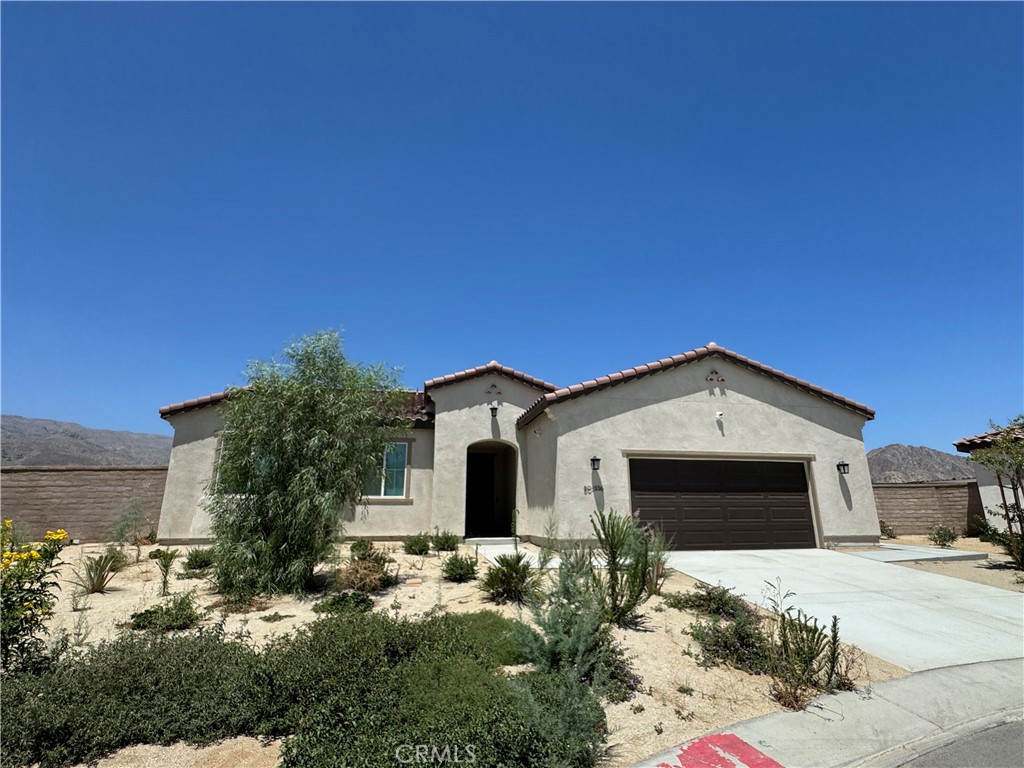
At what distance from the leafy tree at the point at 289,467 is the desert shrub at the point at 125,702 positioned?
3.48 m

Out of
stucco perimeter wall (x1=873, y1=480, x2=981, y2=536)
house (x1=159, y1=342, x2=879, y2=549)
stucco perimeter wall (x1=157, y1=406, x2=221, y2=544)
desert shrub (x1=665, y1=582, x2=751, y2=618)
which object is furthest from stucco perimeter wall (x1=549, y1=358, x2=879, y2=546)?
stucco perimeter wall (x1=157, y1=406, x2=221, y2=544)

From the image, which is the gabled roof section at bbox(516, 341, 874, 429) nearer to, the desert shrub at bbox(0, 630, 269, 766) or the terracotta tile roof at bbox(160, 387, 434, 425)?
the terracotta tile roof at bbox(160, 387, 434, 425)

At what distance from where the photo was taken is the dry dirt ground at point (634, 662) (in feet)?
13.6

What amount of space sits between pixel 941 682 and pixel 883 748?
79.6 inches

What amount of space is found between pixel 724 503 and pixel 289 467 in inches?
443

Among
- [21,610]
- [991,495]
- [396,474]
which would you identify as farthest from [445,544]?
[991,495]

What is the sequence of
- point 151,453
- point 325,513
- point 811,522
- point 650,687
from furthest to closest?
point 151,453 < point 811,522 < point 325,513 < point 650,687

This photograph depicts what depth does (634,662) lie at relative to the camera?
19.3ft

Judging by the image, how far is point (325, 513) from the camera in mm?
9062

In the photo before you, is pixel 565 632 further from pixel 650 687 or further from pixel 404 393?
pixel 404 393

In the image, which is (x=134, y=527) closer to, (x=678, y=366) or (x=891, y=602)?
(x=678, y=366)

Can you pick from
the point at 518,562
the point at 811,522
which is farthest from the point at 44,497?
the point at 811,522

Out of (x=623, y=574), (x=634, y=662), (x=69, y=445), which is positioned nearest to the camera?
(x=634, y=662)

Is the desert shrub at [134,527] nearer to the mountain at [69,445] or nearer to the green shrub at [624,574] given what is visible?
the green shrub at [624,574]
